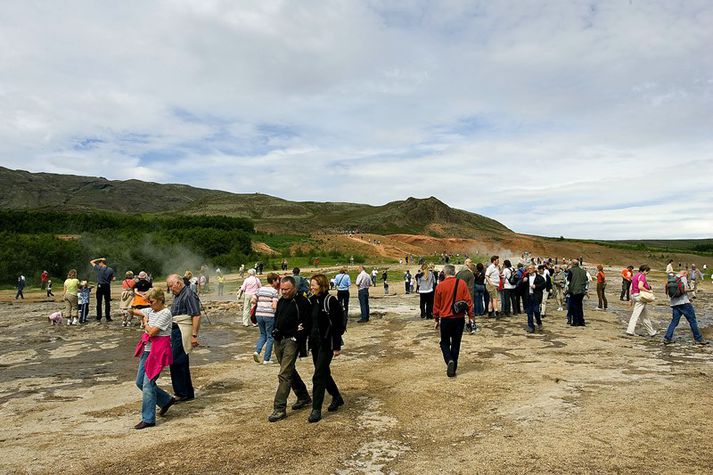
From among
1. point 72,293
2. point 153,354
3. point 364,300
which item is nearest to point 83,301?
point 72,293

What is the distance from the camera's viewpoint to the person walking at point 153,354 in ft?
20.4

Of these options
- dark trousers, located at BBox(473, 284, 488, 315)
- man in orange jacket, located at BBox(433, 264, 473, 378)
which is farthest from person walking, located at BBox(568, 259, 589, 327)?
man in orange jacket, located at BBox(433, 264, 473, 378)

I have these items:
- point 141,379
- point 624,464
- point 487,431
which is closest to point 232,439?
point 141,379

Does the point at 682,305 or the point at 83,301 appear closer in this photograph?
the point at 682,305

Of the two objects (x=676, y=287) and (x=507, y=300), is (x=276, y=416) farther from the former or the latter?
(x=507, y=300)

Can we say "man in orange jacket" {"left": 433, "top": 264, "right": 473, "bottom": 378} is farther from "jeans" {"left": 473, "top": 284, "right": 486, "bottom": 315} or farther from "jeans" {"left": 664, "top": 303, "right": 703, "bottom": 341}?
"jeans" {"left": 473, "top": 284, "right": 486, "bottom": 315}

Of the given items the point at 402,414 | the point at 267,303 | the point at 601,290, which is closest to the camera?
the point at 402,414

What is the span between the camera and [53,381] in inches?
363

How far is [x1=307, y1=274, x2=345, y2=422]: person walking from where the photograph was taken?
20.8 ft

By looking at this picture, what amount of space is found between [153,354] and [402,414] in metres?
3.22

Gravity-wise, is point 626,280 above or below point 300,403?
above

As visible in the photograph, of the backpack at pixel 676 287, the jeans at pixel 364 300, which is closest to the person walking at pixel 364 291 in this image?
the jeans at pixel 364 300

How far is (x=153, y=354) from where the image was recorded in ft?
20.6

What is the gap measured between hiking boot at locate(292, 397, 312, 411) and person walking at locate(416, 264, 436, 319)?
859 centimetres
